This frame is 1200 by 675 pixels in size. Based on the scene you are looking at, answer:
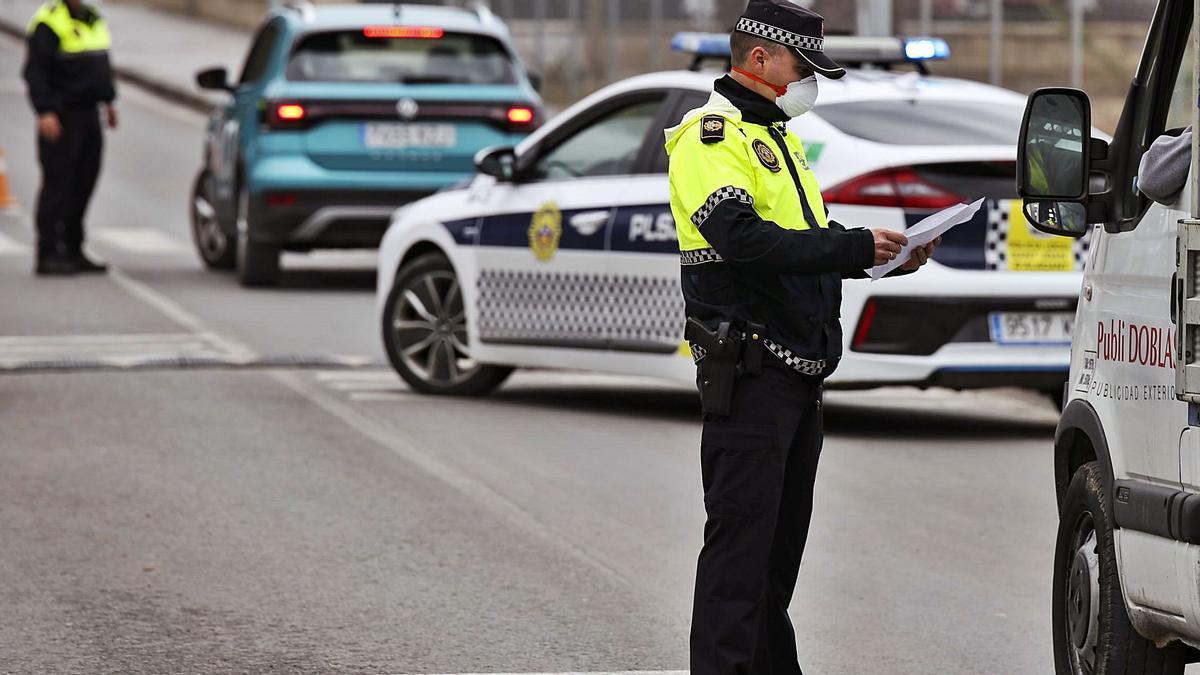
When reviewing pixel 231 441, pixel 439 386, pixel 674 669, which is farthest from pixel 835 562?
pixel 439 386

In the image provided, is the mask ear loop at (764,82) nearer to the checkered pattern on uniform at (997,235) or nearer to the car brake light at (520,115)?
the checkered pattern on uniform at (997,235)

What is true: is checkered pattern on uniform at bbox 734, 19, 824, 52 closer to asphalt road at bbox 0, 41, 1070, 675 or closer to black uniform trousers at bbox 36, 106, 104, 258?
asphalt road at bbox 0, 41, 1070, 675

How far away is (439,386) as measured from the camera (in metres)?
11.1

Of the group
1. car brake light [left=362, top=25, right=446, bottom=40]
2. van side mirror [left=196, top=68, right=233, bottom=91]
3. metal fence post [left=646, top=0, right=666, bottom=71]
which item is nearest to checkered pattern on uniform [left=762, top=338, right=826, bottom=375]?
car brake light [left=362, top=25, right=446, bottom=40]

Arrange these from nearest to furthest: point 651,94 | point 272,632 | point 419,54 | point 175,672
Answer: point 175,672 < point 272,632 < point 651,94 < point 419,54

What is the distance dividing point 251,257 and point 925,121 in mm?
6987

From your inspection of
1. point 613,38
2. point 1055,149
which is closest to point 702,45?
point 1055,149

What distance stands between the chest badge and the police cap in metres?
0.20

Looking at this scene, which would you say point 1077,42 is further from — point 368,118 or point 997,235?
point 997,235

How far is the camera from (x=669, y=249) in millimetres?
9906

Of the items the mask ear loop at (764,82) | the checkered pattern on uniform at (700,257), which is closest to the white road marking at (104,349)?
the checkered pattern on uniform at (700,257)

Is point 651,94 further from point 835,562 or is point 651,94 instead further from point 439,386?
point 835,562

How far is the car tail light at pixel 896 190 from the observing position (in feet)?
31.1

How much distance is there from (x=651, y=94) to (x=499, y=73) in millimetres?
5044
